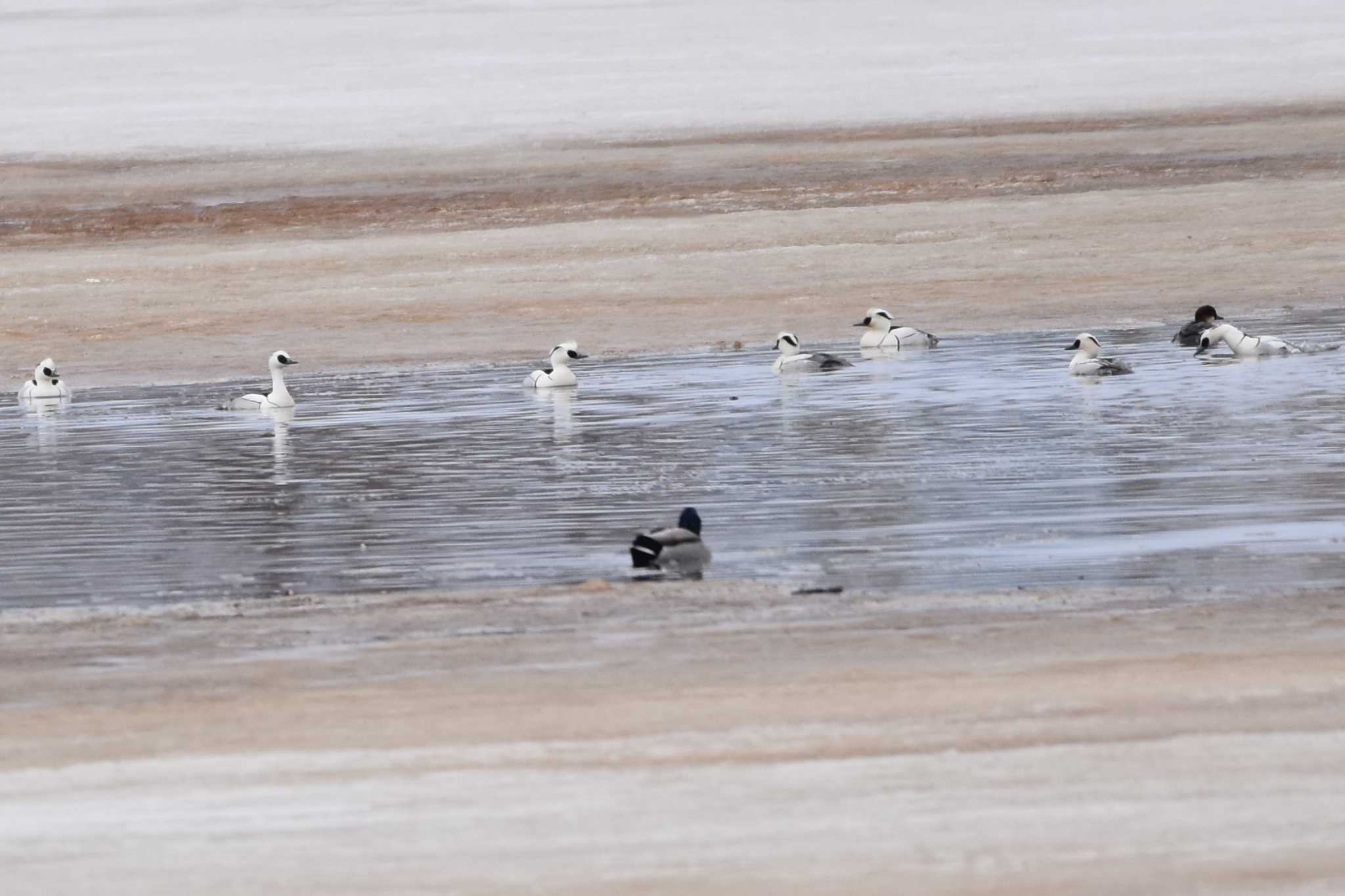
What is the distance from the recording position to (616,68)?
1932 inches

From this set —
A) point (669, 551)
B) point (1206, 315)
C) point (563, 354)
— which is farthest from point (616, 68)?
point (669, 551)

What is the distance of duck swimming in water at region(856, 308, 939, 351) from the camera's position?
18.7 metres

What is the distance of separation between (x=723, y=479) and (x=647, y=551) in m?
2.90

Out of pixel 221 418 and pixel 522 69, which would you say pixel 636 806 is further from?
pixel 522 69

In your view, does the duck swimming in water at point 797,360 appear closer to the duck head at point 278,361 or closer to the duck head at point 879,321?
the duck head at point 879,321

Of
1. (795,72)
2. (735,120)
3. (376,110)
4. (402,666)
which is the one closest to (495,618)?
(402,666)

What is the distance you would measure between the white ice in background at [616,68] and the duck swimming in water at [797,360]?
58.8 feet

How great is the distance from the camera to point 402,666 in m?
8.00

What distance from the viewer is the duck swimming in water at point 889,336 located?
18.7 meters

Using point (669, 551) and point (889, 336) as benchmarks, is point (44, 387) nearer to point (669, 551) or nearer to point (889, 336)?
point (889, 336)

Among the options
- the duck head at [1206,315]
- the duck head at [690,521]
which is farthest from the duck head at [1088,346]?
the duck head at [690,521]

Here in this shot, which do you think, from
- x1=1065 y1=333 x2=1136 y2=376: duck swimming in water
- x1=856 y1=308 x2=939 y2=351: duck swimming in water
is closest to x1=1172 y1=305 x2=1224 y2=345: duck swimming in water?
x1=1065 y1=333 x2=1136 y2=376: duck swimming in water

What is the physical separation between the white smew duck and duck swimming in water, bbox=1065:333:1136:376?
2.56 feet

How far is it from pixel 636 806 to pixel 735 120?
31.1 m
